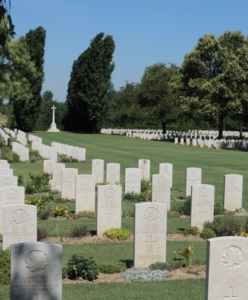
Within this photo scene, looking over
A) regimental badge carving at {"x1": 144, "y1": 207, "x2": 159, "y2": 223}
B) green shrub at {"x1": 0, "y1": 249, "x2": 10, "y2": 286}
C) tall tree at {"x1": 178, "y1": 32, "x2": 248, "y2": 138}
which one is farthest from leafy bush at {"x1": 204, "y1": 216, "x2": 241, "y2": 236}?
tall tree at {"x1": 178, "y1": 32, "x2": 248, "y2": 138}

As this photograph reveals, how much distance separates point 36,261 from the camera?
629 centimetres

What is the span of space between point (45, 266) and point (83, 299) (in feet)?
4.28

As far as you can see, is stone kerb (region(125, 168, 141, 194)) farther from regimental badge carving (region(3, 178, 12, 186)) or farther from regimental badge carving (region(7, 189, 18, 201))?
regimental badge carving (region(7, 189, 18, 201))

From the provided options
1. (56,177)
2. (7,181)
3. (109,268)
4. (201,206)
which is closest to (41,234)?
(109,268)

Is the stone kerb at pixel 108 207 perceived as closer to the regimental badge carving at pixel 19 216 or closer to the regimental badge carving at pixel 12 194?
the regimental badge carving at pixel 12 194

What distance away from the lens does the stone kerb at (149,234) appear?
8.98 meters

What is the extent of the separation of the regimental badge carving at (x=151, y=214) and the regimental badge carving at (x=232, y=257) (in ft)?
8.05

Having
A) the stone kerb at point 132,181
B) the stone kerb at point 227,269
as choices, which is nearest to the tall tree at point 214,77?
the stone kerb at point 132,181

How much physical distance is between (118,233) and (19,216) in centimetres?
273

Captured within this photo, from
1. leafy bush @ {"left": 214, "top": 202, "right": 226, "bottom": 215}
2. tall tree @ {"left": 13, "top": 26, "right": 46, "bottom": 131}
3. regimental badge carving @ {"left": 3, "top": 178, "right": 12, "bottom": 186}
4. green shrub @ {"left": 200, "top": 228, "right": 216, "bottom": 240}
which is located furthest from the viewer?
tall tree @ {"left": 13, "top": 26, "right": 46, "bottom": 131}

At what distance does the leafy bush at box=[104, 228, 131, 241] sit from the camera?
11031 mm

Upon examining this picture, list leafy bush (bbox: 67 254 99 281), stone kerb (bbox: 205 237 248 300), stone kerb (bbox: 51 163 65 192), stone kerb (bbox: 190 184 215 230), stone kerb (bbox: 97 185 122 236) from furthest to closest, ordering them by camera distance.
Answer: stone kerb (bbox: 51 163 65 192) → stone kerb (bbox: 190 184 215 230) → stone kerb (bbox: 97 185 122 236) → leafy bush (bbox: 67 254 99 281) → stone kerb (bbox: 205 237 248 300)

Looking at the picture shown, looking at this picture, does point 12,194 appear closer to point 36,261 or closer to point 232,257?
point 36,261

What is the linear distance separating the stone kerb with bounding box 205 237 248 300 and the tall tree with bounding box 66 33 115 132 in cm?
6000
